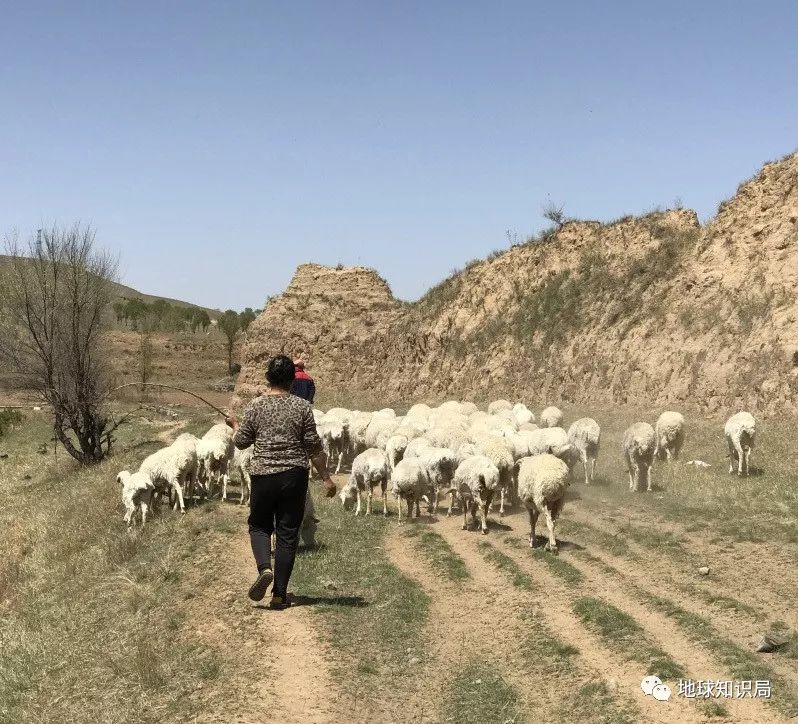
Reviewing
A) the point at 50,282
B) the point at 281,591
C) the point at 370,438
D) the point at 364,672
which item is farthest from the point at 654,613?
the point at 50,282

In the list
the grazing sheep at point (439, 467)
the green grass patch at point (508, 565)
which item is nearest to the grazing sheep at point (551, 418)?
the grazing sheep at point (439, 467)

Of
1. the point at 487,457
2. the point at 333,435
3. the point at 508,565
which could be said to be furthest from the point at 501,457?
the point at 333,435

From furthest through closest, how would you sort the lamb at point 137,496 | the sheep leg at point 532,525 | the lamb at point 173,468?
1. the lamb at point 173,468
2. the lamb at point 137,496
3. the sheep leg at point 532,525

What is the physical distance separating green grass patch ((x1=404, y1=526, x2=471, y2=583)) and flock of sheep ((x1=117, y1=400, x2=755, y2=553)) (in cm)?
82

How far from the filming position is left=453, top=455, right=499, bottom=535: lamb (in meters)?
12.9

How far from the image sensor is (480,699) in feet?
21.9

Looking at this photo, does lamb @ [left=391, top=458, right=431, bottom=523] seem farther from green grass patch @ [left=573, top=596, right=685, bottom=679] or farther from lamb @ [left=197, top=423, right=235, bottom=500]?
green grass patch @ [left=573, top=596, right=685, bottom=679]

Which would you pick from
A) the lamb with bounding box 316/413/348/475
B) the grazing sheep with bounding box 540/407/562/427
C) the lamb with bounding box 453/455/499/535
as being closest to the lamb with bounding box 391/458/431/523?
the lamb with bounding box 453/455/499/535

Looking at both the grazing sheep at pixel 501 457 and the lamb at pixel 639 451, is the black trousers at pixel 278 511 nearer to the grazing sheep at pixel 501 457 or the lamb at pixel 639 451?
the grazing sheep at pixel 501 457

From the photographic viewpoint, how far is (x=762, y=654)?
276 inches

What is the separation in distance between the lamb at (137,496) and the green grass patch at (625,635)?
8849 millimetres

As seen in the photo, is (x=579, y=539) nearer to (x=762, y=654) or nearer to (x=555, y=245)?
(x=762, y=654)

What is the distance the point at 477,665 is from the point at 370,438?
1280 centimetres

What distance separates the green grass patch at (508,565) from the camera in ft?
31.5
